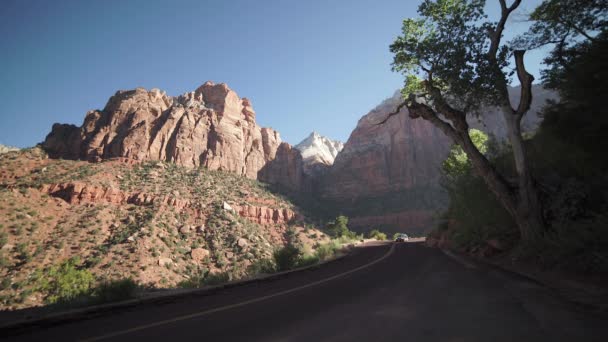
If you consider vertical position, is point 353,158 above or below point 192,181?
above

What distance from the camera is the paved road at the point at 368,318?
123 inches

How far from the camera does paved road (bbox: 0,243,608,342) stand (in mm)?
3113

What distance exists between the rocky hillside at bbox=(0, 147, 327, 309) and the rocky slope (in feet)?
112

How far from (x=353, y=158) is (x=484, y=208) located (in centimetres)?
10234

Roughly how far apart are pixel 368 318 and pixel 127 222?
45468 mm

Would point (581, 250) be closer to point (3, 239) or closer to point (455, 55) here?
point (455, 55)

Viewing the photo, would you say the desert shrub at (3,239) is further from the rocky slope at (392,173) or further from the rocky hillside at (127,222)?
the rocky slope at (392,173)

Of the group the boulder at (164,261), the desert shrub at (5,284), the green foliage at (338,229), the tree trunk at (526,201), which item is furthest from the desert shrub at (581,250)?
the green foliage at (338,229)

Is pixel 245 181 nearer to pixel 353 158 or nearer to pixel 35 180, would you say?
pixel 35 180

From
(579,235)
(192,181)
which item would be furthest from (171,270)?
(579,235)

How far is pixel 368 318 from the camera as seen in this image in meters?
3.92

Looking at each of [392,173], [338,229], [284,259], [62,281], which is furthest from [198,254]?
[392,173]

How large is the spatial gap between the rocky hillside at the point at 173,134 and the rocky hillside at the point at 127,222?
259cm

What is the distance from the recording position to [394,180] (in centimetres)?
10125
